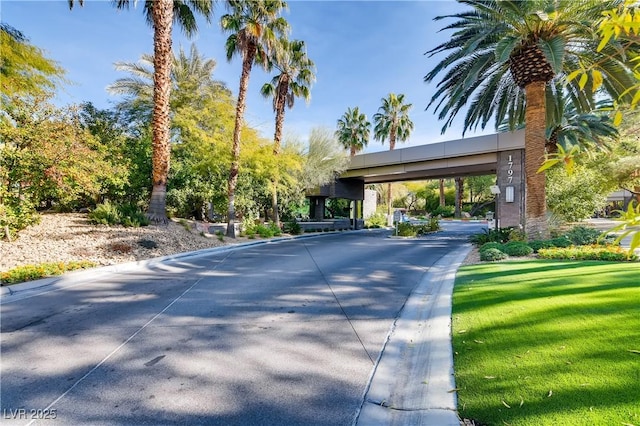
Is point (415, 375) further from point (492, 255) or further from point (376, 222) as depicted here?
point (376, 222)

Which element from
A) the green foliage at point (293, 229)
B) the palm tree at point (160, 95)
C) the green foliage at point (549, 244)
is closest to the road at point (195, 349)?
the green foliage at point (549, 244)

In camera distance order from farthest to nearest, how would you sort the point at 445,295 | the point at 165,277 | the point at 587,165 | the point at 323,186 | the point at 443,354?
the point at 323,186 → the point at 587,165 → the point at 165,277 → the point at 445,295 → the point at 443,354

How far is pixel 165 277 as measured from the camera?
27.0 ft

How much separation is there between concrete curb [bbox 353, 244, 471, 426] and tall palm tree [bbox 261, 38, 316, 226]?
1697 cm

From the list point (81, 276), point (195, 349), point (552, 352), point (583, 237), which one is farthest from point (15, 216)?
point (583, 237)

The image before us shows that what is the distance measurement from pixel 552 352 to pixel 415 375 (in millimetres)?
1356

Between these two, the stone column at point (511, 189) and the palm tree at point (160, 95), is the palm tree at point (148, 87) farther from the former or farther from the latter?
the stone column at point (511, 189)

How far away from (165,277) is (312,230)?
57.0 feet

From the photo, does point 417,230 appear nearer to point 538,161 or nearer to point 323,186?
point 323,186

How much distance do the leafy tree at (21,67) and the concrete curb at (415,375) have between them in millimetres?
12725

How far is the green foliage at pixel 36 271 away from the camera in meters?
7.17

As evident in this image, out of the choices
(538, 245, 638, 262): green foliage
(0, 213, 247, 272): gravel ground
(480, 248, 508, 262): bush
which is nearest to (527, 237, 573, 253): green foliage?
(538, 245, 638, 262): green foliage

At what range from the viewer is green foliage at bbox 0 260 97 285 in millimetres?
7168

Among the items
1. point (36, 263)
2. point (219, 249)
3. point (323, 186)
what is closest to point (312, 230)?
point (323, 186)
